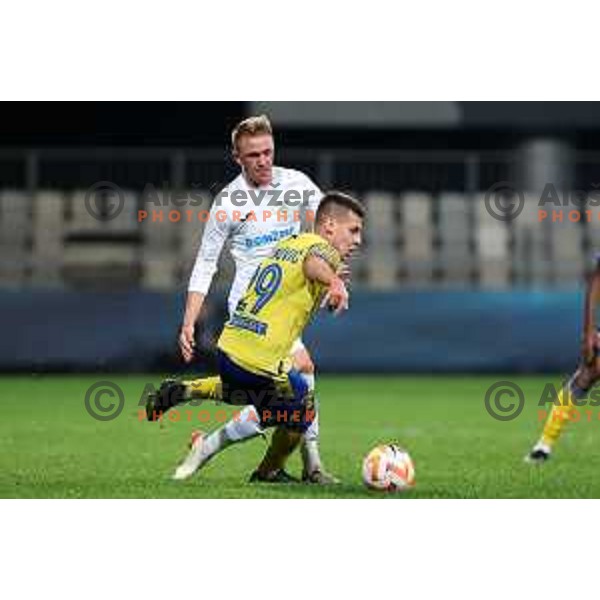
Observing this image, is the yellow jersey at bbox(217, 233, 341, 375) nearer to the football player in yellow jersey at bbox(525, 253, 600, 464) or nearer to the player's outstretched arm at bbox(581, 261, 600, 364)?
the player's outstretched arm at bbox(581, 261, 600, 364)

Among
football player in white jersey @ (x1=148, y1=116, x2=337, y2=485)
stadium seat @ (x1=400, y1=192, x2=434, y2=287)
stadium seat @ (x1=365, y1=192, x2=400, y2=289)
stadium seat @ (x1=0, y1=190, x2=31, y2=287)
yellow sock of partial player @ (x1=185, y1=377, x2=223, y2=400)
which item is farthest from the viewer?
stadium seat @ (x1=400, y1=192, x2=434, y2=287)

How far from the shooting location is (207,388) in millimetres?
6898

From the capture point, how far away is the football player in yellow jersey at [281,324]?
664 centimetres

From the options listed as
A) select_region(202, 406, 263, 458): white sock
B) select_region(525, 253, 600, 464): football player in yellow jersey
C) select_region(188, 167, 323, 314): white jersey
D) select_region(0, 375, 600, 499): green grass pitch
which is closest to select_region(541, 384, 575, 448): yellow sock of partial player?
select_region(525, 253, 600, 464): football player in yellow jersey

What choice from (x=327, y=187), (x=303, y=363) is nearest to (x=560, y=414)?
(x=303, y=363)

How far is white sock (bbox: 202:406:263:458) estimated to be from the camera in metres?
6.86

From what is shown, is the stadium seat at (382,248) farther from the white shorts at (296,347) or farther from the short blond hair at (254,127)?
the white shorts at (296,347)

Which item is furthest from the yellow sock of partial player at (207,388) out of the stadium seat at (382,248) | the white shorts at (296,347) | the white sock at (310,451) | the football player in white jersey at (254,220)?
the stadium seat at (382,248)

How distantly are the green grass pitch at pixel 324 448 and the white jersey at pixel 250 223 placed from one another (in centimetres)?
89

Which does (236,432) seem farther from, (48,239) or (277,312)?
(48,239)

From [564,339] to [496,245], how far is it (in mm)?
989

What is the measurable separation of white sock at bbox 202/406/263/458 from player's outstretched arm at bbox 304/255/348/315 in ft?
2.21

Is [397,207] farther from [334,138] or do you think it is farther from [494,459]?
[494,459]

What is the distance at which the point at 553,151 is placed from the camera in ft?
42.0
